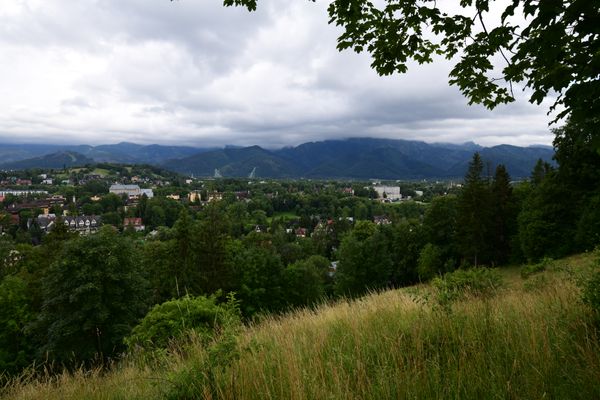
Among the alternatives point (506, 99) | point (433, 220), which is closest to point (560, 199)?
point (433, 220)

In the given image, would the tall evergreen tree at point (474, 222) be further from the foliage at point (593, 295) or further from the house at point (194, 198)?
the house at point (194, 198)

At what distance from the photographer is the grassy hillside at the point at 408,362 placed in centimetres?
268

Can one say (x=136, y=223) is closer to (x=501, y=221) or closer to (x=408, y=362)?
(x=501, y=221)

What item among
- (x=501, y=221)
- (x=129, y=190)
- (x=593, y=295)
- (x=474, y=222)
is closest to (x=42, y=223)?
(x=129, y=190)

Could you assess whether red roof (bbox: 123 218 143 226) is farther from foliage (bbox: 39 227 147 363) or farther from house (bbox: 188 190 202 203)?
foliage (bbox: 39 227 147 363)

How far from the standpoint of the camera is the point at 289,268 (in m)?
31.6

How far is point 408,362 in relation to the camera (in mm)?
2980

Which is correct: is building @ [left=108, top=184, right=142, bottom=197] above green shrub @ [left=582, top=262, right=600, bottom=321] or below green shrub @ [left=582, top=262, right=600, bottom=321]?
below

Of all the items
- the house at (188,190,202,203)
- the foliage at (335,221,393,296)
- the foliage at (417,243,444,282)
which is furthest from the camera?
the house at (188,190,202,203)

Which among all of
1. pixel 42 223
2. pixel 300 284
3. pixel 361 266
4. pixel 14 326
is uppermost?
pixel 14 326

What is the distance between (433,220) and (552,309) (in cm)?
3623

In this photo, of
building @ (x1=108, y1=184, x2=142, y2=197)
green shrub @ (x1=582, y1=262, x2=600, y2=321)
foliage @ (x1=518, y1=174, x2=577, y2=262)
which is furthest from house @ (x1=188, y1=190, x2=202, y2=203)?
green shrub @ (x1=582, y1=262, x2=600, y2=321)

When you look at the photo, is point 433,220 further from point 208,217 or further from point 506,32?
point 506,32

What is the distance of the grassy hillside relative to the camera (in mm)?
2676
